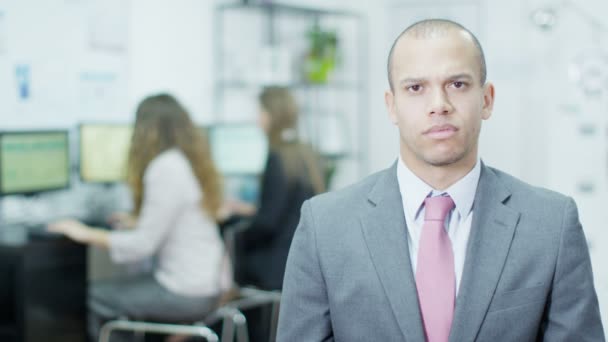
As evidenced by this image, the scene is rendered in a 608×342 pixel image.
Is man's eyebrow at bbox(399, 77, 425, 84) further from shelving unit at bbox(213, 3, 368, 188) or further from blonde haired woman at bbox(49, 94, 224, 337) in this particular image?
shelving unit at bbox(213, 3, 368, 188)

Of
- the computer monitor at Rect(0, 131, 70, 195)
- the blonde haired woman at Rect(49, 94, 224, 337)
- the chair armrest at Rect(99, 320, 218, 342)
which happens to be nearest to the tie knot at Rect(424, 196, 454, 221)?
the chair armrest at Rect(99, 320, 218, 342)

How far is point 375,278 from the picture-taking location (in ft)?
4.25

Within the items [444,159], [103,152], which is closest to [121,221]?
[103,152]

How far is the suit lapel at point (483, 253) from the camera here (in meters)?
1.26

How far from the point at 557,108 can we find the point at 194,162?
8.46 feet

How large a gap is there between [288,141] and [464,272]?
99.5 inches

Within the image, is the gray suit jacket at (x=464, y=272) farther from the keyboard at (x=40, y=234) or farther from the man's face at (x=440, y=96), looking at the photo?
the keyboard at (x=40, y=234)

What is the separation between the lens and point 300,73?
5383mm

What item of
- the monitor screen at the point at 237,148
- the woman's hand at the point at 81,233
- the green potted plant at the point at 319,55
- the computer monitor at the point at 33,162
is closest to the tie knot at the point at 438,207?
the woman's hand at the point at 81,233

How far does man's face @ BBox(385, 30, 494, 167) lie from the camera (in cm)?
125

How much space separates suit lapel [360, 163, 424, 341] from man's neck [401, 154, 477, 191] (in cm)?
7

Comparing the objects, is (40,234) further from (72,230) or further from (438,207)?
(438,207)

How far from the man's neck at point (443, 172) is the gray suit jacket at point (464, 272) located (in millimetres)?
51

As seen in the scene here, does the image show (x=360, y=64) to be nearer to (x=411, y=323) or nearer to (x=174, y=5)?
(x=174, y=5)
